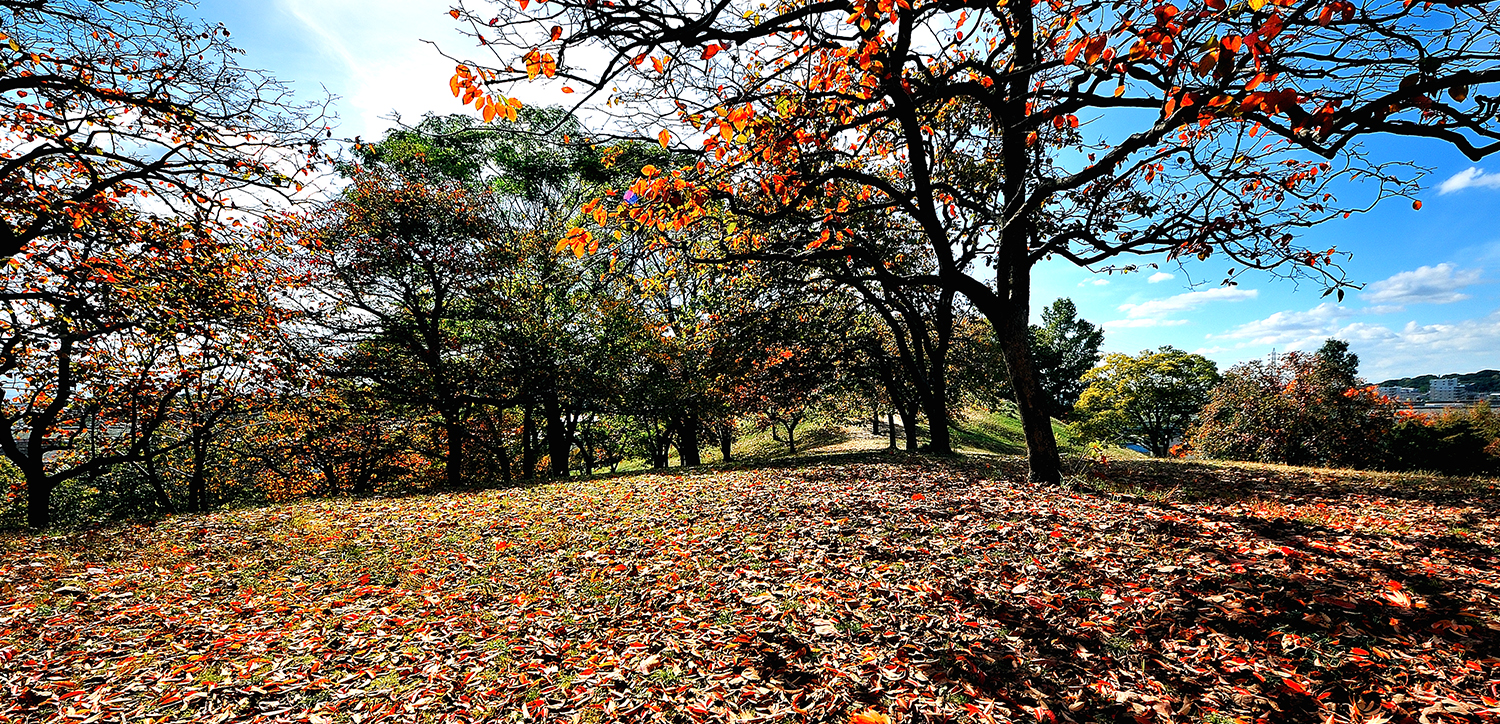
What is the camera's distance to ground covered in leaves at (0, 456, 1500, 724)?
122 inches

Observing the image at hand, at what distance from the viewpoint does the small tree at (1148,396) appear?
102 feet

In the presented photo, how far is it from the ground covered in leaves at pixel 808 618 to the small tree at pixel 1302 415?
9.09m

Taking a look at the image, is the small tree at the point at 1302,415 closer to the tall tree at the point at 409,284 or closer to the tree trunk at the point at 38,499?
the tall tree at the point at 409,284

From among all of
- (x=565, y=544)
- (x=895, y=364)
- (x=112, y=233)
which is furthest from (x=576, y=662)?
(x=895, y=364)

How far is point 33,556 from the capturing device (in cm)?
624

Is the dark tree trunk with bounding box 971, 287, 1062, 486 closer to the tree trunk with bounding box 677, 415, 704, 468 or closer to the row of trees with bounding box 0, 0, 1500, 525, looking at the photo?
the row of trees with bounding box 0, 0, 1500, 525

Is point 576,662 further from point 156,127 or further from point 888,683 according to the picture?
point 156,127

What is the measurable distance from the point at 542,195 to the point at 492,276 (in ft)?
17.3

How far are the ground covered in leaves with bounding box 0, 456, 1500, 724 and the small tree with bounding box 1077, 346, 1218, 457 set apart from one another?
91.5ft

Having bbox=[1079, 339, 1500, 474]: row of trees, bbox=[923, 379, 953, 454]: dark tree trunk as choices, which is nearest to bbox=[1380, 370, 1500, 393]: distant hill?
bbox=[1079, 339, 1500, 474]: row of trees

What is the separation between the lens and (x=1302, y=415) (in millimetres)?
14844

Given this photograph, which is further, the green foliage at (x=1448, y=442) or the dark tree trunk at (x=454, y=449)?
the dark tree trunk at (x=454, y=449)

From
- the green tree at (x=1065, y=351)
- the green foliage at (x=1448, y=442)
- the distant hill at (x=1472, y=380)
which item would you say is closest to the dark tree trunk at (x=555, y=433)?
the green foliage at (x=1448, y=442)

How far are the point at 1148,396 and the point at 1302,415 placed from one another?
60.4 ft
